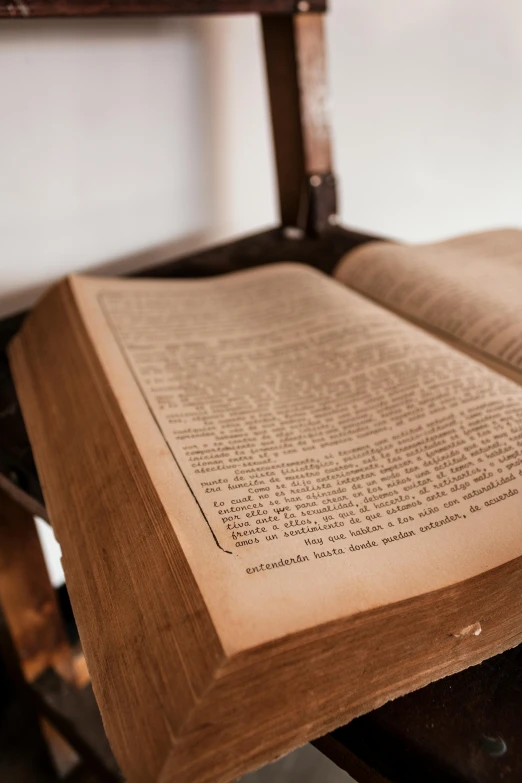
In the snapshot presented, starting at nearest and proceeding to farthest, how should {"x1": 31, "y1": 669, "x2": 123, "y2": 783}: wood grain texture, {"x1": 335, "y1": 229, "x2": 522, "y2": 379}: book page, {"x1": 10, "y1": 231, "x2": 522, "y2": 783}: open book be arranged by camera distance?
{"x1": 10, "y1": 231, "x2": 522, "y2": 783}: open book
{"x1": 335, "y1": 229, "x2": 522, "y2": 379}: book page
{"x1": 31, "y1": 669, "x2": 123, "y2": 783}: wood grain texture

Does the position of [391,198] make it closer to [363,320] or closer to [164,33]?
[164,33]

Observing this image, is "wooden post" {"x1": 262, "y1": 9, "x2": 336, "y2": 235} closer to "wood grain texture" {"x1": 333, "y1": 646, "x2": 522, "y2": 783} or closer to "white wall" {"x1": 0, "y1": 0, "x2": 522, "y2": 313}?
"white wall" {"x1": 0, "y1": 0, "x2": 522, "y2": 313}

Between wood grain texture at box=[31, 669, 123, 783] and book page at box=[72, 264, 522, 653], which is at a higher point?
book page at box=[72, 264, 522, 653]

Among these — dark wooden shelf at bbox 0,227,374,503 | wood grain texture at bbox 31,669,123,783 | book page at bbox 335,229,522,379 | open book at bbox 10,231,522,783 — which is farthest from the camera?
wood grain texture at bbox 31,669,123,783

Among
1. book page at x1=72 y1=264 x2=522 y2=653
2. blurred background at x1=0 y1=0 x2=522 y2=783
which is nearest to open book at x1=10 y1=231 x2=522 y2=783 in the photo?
book page at x1=72 y1=264 x2=522 y2=653

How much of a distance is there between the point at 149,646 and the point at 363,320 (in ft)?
1.03

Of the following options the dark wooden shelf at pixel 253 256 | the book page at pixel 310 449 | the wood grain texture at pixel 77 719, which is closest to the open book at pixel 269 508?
the book page at pixel 310 449

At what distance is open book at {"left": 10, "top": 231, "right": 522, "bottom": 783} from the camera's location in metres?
0.25

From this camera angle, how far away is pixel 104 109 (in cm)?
70

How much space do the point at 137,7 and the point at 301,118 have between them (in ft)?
0.73

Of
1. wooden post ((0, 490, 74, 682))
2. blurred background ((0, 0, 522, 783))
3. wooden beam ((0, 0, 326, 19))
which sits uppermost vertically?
wooden beam ((0, 0, 326, 19))

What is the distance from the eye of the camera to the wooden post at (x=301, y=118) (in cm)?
69

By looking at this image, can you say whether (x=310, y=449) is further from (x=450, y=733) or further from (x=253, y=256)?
(x=253, y=256)

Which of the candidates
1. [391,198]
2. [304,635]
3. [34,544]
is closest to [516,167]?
[391,198]
